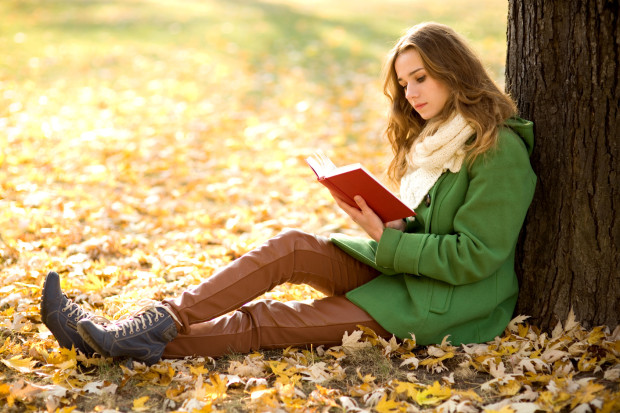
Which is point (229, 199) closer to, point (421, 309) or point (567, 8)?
point (421, 309)

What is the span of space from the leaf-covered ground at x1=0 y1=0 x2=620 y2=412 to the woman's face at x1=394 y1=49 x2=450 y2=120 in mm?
1086

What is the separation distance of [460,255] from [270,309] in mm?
896

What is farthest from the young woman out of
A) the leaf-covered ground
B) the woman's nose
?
the leaf-covered ground

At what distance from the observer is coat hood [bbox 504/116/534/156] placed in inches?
109

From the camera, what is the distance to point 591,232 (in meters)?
2.74

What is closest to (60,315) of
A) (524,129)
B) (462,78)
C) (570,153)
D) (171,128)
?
(462,78)

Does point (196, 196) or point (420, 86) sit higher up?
point (420, 86)

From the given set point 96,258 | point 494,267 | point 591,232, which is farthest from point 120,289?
point 591,232

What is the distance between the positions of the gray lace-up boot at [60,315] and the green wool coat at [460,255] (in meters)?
1.19

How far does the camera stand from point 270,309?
2859 mm

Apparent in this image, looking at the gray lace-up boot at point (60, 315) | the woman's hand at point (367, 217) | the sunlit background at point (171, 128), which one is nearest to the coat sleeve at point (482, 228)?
the woman's hand at point (367, 217)

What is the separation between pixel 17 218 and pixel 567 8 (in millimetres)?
3783

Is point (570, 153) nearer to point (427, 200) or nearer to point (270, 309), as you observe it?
point (427, 200)

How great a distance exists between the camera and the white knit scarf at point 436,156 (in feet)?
8.88
